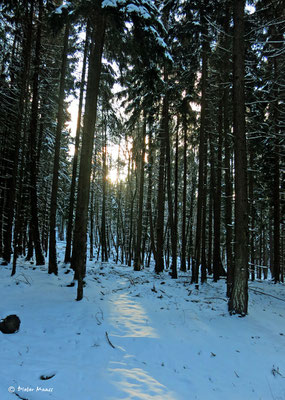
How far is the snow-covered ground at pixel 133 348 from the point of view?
344 centimetres

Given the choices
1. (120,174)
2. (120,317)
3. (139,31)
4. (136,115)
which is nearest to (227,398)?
(120,317)

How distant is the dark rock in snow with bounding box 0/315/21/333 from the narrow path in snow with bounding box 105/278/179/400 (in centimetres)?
222

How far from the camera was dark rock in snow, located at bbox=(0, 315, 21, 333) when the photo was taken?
189 inches

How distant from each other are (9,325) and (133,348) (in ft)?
9.52

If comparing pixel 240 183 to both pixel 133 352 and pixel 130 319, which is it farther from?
pixel 133 352

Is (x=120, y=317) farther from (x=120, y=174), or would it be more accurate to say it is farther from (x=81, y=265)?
(x=120, y=174)

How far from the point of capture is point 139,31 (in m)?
6.42

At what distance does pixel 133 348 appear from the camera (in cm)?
472

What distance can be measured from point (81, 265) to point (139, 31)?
7672 mm
